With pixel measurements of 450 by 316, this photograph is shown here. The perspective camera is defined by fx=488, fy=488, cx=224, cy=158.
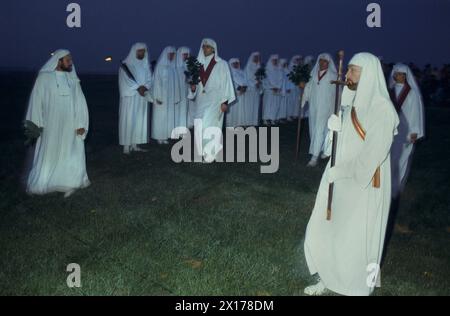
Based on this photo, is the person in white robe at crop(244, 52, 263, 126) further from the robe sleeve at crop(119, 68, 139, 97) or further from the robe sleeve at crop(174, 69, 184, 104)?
the robe sleeve at crop(119, 68, 139, 97)

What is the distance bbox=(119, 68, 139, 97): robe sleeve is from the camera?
1191 centimetres

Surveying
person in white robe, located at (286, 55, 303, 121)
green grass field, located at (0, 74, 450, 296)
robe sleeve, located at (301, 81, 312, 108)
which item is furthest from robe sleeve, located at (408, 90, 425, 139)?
person in white robe, located at (286, 55, 303, 121)

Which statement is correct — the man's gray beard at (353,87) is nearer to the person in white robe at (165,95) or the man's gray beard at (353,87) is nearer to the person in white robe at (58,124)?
the person in white robe at (58,124)

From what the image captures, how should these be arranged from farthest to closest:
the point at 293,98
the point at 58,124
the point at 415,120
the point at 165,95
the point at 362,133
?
the point at 293,98
the point at 165,95
the point at 415,120
the point at 58,124
the point at 362,133

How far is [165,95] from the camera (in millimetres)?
13469

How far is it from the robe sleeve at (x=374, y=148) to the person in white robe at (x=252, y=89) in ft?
45.3

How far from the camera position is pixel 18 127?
16234 millimetres

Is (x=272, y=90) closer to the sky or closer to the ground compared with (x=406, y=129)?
closer to the sky

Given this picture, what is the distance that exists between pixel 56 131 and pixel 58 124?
0.40ft

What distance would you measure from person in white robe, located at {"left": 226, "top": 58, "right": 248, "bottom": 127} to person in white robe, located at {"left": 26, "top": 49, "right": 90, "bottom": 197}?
9.51 m

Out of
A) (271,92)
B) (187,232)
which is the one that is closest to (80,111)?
(187,232)

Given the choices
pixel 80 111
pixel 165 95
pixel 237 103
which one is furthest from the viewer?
pixel 237 103

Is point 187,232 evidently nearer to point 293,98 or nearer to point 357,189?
point 357,189

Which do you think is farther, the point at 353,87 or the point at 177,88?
the point at 177,88
